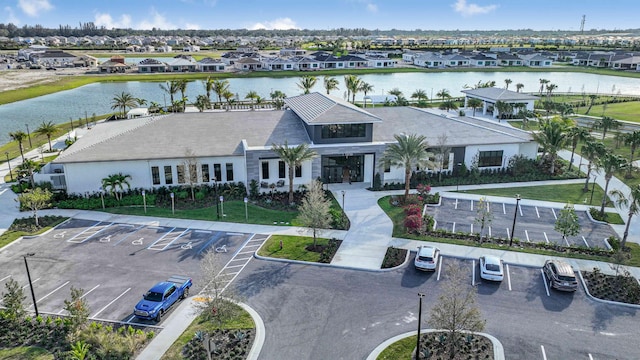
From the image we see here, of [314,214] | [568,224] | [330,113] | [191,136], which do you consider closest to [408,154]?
[330,113]

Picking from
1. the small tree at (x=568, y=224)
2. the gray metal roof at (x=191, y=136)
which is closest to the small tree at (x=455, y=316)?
the small tree at (x=568, y=224)

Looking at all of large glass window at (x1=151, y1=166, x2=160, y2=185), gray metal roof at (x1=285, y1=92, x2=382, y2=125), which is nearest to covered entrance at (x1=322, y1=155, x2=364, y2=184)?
gray metal roof at (x1=285, y1=92, x2=382, y2=125)

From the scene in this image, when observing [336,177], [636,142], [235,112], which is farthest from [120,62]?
[636,142]

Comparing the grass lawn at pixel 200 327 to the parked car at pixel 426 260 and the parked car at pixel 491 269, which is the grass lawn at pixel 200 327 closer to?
the parked car at pixel 426 260

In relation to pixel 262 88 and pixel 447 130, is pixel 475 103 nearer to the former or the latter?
pixel 447 130

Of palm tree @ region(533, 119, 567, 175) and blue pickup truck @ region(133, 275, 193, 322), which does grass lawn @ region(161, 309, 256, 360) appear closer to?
blue pickup truck @ region(133, 275, 193, 322)

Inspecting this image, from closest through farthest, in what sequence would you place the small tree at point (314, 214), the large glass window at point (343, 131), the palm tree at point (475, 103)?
the small tree at point (314, 214)
the large glass window at point (343, 131)
the palm tree at point (475, 103)

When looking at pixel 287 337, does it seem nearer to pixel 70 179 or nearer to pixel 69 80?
pixel 70 179
